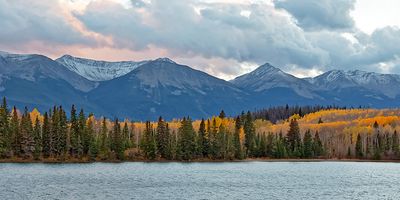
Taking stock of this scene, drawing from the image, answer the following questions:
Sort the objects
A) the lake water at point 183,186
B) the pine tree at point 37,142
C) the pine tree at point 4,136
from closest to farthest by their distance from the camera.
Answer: the lake water at point 183,186, the pine tree at point 4,136, the pine tree at point 37,142

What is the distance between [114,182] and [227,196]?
29441mm

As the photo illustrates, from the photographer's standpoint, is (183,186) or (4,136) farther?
(4,136)

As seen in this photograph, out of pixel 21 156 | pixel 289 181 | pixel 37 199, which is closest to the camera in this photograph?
pixel 37 199

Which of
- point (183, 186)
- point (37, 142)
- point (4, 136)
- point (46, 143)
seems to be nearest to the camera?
point (183, 186)

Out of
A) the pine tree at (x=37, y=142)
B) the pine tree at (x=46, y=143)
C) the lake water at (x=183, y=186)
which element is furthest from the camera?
the pine tree at (x=46, y=143)

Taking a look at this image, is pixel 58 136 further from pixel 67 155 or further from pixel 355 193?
pixel 355 193

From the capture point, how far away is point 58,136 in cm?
19575

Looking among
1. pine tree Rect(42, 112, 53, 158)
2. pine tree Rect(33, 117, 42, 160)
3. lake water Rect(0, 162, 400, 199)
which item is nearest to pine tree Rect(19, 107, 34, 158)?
pine tree Rect(33, 117, 42, 160)

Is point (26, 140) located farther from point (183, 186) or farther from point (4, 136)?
point (183, 186)

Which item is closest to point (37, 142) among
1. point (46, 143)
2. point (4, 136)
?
point (46, 143)

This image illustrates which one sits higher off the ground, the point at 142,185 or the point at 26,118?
the point at 26,118

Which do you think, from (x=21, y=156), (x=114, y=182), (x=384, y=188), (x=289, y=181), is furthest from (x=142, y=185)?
(x=21, y=156)

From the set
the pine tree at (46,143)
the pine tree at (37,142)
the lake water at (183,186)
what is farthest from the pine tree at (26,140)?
the lake water at (183,186)

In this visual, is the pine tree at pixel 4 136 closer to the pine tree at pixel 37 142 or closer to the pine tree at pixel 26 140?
the pine tree at pixel 26 140
